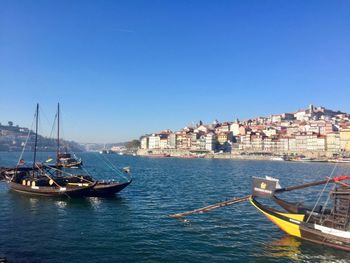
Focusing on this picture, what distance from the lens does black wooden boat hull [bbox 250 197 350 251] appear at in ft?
63.4

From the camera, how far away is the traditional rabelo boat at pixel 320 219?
64.2 feet

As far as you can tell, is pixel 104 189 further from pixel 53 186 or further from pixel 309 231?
pixel 309 231

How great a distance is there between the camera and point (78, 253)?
18.5 metres

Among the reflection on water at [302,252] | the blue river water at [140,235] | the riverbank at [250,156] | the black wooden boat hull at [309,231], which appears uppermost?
the riverbank at [250,156]

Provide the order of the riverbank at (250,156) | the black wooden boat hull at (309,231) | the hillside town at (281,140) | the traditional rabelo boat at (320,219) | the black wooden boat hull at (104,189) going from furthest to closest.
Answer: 1. the hillside town at (281,140)
2. the riverbank at (250,156)
3. the black wooden boat hull at (104,189)
4. the traditional rabelo boat at (320,219)
5. the black wooden boat hull at (309,231)

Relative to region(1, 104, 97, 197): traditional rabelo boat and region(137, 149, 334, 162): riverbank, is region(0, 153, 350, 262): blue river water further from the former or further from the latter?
region(137, 149, 334, 162): riverbank

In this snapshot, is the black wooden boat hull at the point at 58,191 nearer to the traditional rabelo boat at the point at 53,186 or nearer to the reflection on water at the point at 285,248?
the traditional rabelo boat at the point at 53,186

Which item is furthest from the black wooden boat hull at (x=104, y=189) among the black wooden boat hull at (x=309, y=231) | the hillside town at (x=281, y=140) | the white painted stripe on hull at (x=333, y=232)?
the hillside town at (x=281, y=140)

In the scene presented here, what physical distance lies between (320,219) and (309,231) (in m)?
1.07

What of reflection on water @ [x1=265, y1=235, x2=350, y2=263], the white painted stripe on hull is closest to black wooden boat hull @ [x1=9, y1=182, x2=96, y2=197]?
reflection on water @ [x1=265, y1=235, x2=350, y2=263]

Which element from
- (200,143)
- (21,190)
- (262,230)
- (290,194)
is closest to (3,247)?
(262,230)

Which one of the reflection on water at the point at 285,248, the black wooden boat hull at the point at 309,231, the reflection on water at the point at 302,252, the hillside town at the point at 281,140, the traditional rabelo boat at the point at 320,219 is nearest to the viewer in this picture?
the reflection on water at the point at 302,252

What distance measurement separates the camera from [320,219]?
68.6 ft

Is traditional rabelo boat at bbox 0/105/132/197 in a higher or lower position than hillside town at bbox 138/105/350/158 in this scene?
lower
